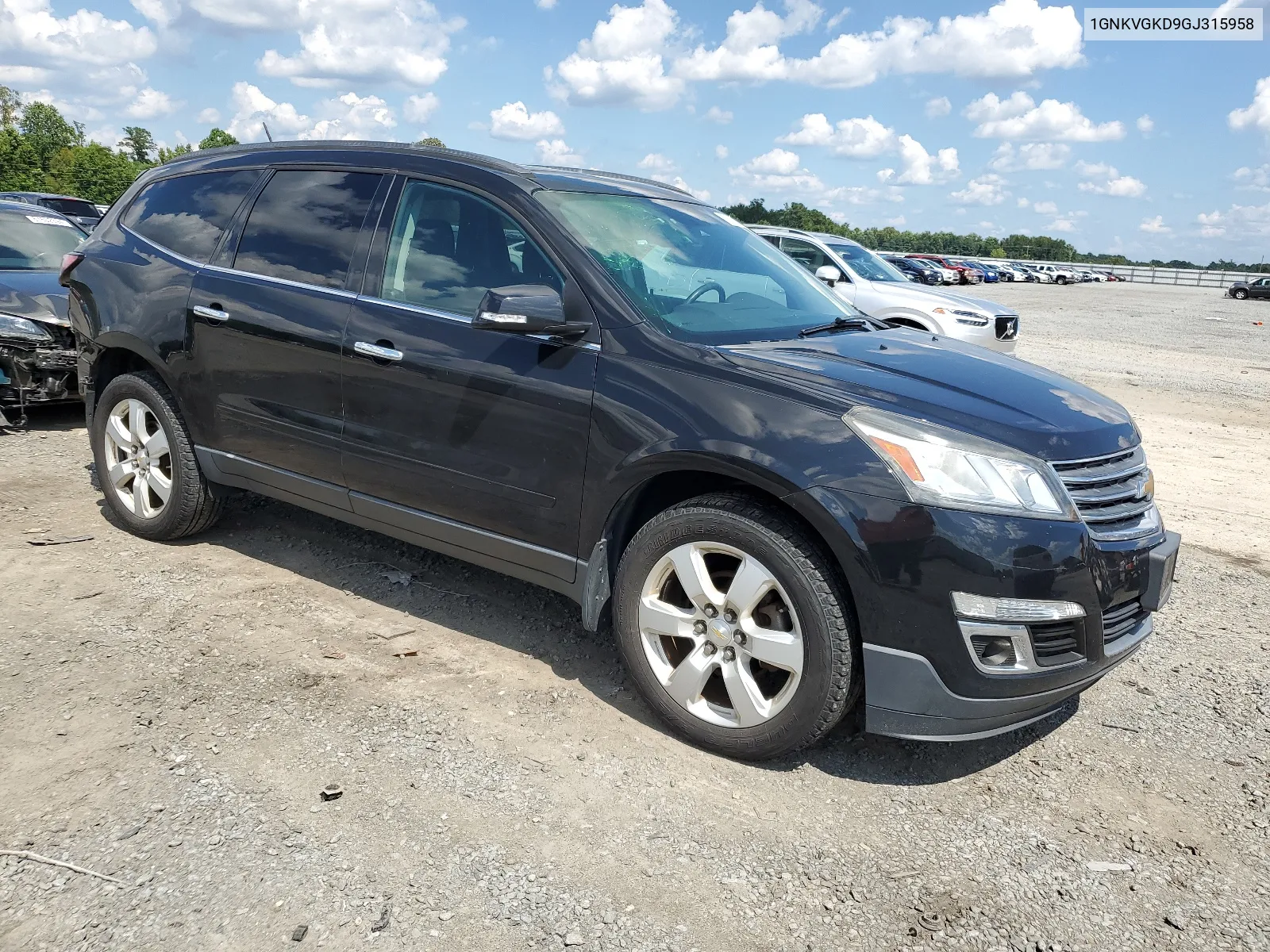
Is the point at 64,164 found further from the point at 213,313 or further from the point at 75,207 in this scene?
the point at 213,313

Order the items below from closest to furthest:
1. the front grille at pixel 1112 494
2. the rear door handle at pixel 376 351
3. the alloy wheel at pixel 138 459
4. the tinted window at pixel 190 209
Answer: the front grille at pixel 1112 494
the rear door handle at pixel 376 351
the tinted window at pixel 190 209
the alloy wheel at pixel 138 459

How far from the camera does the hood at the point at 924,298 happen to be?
11.2 meters

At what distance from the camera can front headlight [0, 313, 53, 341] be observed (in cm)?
696

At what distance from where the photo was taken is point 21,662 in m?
3.62

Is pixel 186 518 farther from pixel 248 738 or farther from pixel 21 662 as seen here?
pixel 248 738

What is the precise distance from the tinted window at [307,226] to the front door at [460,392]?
0.19 metres

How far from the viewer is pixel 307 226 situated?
4180 mm

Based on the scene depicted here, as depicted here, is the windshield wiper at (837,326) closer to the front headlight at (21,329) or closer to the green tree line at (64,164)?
the front headlight at (21,329)

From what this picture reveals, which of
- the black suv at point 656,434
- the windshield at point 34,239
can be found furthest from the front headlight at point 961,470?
the windshield at point 34,239

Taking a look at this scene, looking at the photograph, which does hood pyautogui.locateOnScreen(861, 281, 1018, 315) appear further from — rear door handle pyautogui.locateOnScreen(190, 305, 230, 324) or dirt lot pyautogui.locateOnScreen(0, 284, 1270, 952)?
rear door handle pyautogui.locateOnScreen(190, 305, 230, 324)

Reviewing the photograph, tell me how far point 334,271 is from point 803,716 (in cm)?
261

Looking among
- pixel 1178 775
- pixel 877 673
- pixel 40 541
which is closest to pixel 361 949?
pixel 877 673

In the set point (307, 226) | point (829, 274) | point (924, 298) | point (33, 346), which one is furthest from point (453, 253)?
point (924, 298)

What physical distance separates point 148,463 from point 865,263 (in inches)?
386
